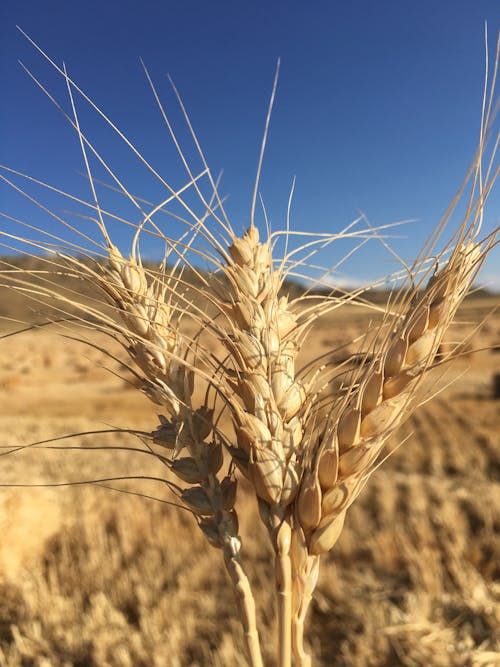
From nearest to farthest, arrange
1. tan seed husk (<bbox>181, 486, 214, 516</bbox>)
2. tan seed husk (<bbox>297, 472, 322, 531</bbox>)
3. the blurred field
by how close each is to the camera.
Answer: tan seed husk (<bbox>297, 472, 322, 531</bbox>) < tan seed husk (<bbox>181, 486, 214, 516</bbox>) < the blurred field

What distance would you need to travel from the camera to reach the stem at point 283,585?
0.89 metres

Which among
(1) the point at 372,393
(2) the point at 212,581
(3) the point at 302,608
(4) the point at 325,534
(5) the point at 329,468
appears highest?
(1) the point at 372,393

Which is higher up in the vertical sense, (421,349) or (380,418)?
(421,349)

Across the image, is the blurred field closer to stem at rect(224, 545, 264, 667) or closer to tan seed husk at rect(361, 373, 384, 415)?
tan seed husk at rect(361, 373, 384, 415)

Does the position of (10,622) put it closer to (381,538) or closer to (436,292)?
(381,538)

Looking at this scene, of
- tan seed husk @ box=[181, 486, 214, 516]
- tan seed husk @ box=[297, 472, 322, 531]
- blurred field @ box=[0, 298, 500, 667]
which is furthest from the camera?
blurred field @ box=[0, 298, 500, 667]

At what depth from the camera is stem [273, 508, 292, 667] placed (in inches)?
34.9

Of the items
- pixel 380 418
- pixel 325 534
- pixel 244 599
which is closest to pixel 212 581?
pixel 244 599

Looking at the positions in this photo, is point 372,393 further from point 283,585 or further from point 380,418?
point 283,585

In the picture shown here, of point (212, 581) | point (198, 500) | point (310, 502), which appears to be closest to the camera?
point (310, 502)

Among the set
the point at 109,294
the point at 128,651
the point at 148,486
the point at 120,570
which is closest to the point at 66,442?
the point at 148,486

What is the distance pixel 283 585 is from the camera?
0.89 m

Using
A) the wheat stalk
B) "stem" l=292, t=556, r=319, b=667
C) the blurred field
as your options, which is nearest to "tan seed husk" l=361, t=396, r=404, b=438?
the wheat stalk

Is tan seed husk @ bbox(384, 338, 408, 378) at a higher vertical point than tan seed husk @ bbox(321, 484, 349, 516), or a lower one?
higher
